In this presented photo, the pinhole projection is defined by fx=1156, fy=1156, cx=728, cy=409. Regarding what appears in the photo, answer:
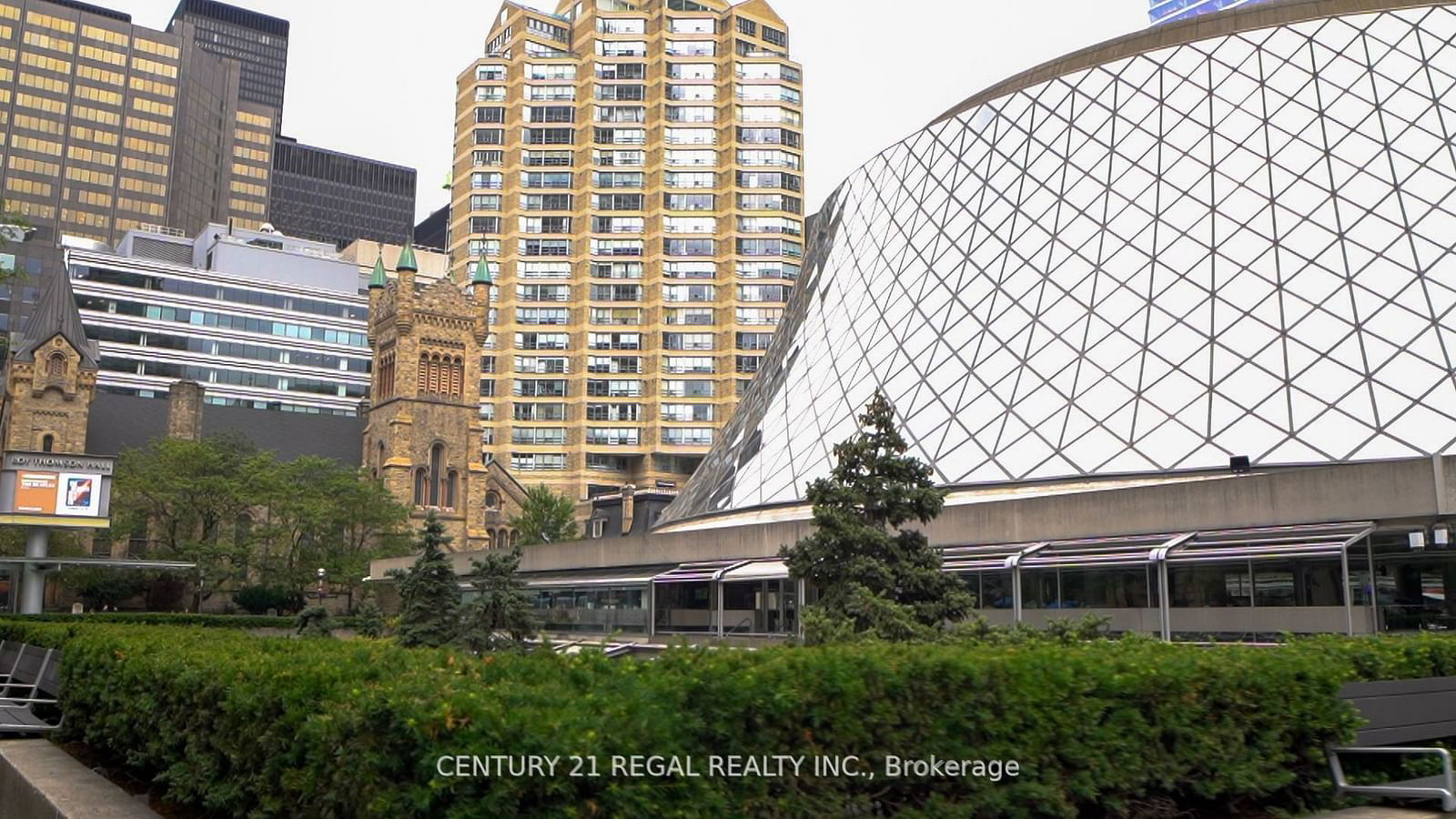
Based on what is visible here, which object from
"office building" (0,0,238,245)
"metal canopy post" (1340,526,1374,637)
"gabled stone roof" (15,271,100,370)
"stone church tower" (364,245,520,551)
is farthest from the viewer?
"office building" (0,0,238,245)

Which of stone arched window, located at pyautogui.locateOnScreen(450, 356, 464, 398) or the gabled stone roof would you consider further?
stone arched window, located at pyautogui.locateOnScreen(450, 356, 464, 398)

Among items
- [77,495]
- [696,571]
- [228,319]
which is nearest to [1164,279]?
[696,571]

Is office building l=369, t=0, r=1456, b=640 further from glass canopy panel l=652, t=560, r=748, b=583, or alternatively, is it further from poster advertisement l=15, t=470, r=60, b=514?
poster advertisement l=15, t=470, r=60, b=514

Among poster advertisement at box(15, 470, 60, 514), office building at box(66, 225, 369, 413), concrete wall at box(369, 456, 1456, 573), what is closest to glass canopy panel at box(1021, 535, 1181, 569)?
concrete wall at box(369, 456, 1456, 573)

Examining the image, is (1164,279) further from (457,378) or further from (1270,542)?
(457,378)

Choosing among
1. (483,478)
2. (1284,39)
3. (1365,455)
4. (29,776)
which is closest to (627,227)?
(483,478)

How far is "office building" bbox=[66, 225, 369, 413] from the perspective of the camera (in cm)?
10562

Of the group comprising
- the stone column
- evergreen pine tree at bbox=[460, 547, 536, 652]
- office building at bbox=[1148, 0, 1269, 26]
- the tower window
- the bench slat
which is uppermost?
office building at bbox=[1148, 0, 1269, 26]

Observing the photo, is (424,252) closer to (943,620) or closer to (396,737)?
(943,620)

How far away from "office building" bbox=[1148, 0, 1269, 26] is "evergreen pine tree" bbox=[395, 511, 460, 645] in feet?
202

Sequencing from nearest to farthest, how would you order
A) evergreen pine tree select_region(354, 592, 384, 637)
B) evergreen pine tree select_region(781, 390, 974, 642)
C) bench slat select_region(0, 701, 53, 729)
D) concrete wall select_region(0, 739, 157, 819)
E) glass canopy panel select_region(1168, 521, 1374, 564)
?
concrete wall select_region(0, 739, 157, 819), bench slat select_region(0, 701, 53, 729), evergreen pine tree select_region(781, 390, 974, 642), glass canopy panel select_region(1168, 521, 1374, 564), evergreen pine tree select_region(354, 592, 384, 637)

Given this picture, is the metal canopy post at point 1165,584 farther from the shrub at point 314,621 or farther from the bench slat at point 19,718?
the bench slat at point 19,718

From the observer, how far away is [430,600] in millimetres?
27266

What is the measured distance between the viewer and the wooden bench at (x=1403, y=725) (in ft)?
31.9
